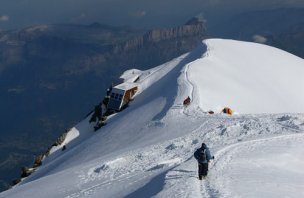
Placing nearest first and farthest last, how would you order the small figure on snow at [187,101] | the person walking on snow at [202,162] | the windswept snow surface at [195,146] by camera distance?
the person walking on snow at [202,162]
the windswept snow surface at [195,146]
the small figure on snow at [187,101]

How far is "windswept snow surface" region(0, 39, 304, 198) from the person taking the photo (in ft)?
83.9

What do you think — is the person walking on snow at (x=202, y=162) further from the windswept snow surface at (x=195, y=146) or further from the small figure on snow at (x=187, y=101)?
the small figure on snow at (x=187, y=101)

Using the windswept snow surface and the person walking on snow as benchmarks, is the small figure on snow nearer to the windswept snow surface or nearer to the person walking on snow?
the windswept snow surface

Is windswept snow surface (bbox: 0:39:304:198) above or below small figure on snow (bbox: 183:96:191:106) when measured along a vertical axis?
below

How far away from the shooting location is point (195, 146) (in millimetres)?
34969

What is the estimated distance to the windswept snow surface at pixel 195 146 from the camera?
25578 millimetres

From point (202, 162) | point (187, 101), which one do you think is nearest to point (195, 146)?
point (202, 162)

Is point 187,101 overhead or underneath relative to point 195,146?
overhead

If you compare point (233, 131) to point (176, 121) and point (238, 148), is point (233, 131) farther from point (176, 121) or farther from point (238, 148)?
point (176, 121)

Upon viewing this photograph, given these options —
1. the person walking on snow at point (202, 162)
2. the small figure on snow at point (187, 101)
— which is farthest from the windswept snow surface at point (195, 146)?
the small figure on snow at point (187, 101)

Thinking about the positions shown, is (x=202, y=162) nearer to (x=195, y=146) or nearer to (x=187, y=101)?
(x=195, y=146)

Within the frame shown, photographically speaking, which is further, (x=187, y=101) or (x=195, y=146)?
(x=187, y=101)

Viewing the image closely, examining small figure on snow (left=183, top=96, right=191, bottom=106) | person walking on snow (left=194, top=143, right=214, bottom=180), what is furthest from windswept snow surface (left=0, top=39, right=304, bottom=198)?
small figure on snow (left=183, top=96, right=191, bottom=106)

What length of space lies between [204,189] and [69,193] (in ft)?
38.4
